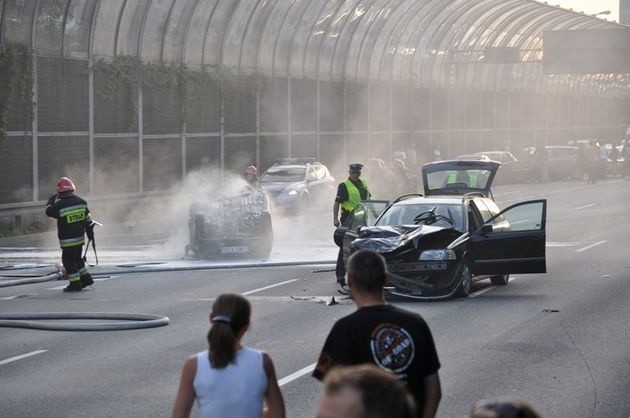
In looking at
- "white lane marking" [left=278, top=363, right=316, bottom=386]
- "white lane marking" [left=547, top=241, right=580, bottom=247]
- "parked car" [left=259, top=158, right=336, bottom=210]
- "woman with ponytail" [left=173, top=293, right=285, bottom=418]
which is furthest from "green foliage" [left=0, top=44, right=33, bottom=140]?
"woman with ponytail" [left=173, top=293, right=285, bottom=418]

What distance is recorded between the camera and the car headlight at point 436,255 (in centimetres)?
1678

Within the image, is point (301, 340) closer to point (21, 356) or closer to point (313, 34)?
point (21, 356)

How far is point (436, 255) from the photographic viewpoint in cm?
1684

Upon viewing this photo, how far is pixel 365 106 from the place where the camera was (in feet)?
169

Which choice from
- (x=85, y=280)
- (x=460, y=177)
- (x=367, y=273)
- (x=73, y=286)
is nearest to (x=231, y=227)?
(x=460, y=177)

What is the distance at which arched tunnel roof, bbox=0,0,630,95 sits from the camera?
3343cm

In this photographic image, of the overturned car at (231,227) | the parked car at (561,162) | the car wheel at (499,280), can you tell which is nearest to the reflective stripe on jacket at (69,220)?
the overturned car at (231,227)

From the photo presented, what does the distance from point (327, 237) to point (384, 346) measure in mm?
22688

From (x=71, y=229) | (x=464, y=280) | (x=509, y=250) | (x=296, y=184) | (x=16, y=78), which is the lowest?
(x=464, y=280)

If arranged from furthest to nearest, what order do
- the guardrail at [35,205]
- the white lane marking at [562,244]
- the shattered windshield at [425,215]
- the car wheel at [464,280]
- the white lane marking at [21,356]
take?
the guardrail at [35,205] < the white lane marking at [562,244] < the shattered windshield at [425,215] < the car wheel at [464,280] < the white lane marking at [21,356]

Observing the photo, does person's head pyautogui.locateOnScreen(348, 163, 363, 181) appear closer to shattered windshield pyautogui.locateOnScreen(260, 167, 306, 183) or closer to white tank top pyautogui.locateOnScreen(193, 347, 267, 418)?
white tank top pyautogui.locateOnScreen(193, 347, 267, 418)

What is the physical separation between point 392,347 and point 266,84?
38083 mm

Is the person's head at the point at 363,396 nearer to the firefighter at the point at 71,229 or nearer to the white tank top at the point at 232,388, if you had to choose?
the white tank top at the point at 232,388

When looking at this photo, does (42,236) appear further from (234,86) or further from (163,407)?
(163,407)
